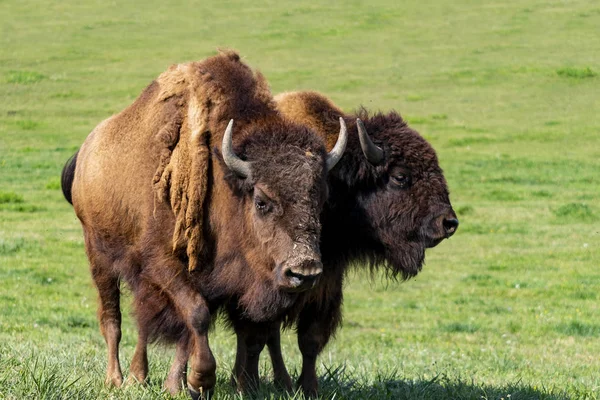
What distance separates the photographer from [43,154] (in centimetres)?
2325

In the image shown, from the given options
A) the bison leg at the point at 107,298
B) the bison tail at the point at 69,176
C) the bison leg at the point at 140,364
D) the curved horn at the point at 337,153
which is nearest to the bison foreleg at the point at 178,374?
the bison leg at the point at 140,364

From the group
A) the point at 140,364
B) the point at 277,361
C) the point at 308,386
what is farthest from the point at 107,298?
the point at 308,386

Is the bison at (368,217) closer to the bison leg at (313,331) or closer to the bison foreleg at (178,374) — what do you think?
the bison leg at (313,331)

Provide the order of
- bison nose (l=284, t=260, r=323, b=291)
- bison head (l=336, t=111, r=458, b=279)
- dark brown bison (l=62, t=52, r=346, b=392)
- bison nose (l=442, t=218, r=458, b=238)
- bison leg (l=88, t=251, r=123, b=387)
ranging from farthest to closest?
bison leg (l=88, t=251, r=123, b=387), bison head (l=336, t=111, r=458, b=279), bison nose (l=442, t=218, r=458, b=238), dark brown bison (l=62, t=52, r=346, b=392), bison nose (l=284, t=260, r=323, b=291)

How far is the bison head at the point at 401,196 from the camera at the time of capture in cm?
674

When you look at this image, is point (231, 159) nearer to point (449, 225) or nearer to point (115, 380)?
point (449, 225)

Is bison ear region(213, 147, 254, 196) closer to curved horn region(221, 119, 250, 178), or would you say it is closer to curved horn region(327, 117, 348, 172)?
curved horn region(221, 119, 250, 178)

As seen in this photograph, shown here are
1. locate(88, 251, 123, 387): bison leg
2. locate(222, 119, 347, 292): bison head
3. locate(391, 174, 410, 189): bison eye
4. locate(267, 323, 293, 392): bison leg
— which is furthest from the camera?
locate(88, 251, 123, 387): bison leg

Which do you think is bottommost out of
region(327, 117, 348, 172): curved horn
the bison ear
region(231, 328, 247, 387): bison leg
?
region(231, 328, 247, 387): bison leg

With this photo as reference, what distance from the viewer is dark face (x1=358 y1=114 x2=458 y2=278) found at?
22.2 ft

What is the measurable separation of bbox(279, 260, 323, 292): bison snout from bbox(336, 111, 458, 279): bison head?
1595 millimetres

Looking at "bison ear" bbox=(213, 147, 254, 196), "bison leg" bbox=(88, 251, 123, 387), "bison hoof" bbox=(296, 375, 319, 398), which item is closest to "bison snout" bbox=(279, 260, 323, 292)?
"bison ear" bbox=(213, 147, 254, 196)

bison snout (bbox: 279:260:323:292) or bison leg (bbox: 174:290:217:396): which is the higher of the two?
bison snout (bbox: 279:260:323:292)

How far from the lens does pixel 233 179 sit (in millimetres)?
5883
